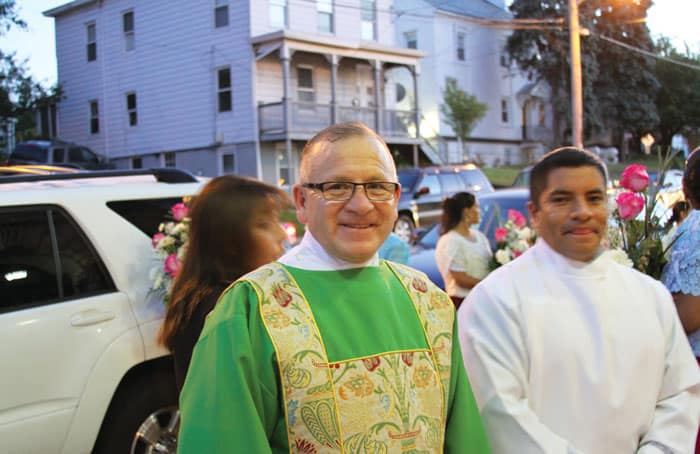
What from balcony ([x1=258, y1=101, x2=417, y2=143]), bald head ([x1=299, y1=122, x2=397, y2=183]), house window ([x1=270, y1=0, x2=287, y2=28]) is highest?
house window ([x1=270, y1=0, x2=287, y2=28])

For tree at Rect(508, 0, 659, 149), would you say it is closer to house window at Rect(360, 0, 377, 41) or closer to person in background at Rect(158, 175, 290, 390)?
house window at Rect(360, 0, 377, 41)

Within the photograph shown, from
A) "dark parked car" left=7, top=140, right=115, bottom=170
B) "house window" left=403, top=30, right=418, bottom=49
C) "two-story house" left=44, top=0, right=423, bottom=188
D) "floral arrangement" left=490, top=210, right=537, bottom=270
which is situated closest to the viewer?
"floral arrangement" left=490, top=210, right=537, bottom=270

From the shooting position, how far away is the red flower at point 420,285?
208cm

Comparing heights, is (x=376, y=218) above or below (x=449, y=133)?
below

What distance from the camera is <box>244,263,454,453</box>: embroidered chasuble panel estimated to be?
1.76 meters

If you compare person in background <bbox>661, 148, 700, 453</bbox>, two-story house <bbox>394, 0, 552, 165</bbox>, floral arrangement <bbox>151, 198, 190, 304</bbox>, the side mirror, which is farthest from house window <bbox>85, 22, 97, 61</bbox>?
person in background <bbox>661, 148, 700, 453</bbox>

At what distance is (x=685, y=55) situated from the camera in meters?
35.0

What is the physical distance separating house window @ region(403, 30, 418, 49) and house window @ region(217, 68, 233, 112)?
37.8 ft

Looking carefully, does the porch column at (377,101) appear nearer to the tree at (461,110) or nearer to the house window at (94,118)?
the tree at (461,110)

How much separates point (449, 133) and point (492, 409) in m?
32.0

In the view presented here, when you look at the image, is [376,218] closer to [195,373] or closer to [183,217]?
[195,373]

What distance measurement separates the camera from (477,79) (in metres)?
36.2

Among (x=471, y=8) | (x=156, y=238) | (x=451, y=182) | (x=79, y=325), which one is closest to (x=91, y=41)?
(x=471, y=8)

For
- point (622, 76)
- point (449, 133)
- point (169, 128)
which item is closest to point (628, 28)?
point (622, 76)
